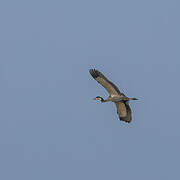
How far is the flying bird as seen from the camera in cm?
5562

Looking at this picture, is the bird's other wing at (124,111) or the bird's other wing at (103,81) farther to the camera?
the bird's other wing at (124,111)

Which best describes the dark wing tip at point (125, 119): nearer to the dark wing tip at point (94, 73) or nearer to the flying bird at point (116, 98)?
the flying bird at point (116, 98)

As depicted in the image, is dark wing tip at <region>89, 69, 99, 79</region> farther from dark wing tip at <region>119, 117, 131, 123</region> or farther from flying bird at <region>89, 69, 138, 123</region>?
dark wing tip at <region>119, 117, 131, 123</region>

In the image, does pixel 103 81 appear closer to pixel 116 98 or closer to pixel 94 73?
pixel 94 73

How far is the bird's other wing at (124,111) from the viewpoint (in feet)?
194

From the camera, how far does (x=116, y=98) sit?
190 feet

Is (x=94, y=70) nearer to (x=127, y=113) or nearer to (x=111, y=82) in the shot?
(x=111, y=82)

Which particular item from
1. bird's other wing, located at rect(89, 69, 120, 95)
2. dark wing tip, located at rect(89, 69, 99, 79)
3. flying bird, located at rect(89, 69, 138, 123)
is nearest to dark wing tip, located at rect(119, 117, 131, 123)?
flying bird, located at rect(89, 69, 138, 123)

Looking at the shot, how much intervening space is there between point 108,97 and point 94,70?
3.33 m

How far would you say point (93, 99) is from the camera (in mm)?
59500

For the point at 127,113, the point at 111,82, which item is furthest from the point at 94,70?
the point at 127,113

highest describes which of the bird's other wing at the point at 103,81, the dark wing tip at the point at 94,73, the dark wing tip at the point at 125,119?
the dark wing tip at the point at 94,73

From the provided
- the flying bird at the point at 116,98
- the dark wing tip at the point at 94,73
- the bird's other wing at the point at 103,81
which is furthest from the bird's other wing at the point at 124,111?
the dark wing tip at the point at 94,73

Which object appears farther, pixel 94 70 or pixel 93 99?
pixel 93 99
